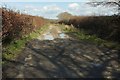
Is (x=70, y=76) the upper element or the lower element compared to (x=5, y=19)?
lower

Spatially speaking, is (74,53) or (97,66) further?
(74,53)

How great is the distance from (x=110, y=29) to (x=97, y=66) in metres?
12.4

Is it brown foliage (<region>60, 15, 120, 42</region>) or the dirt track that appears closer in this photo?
the dirt track

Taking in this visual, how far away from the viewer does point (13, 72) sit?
9234mm

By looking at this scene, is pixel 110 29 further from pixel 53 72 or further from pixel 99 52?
pixel 53 72

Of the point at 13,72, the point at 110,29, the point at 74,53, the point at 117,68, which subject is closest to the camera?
the point at 13,72

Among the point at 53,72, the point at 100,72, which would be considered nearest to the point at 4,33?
the point at 53,72

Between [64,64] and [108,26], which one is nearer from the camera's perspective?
[64,64]

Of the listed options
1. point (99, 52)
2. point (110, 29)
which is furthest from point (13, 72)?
point (110, 29)

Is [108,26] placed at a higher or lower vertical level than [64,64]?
higher

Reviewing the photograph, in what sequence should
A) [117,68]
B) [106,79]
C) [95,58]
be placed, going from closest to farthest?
1. [106,79]
2. [117,68]
3. [95,58]

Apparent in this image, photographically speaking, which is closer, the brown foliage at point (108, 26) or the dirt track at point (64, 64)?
the dirt track at point (64, 64)

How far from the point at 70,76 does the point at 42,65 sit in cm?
185

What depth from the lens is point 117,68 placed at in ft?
33.7
